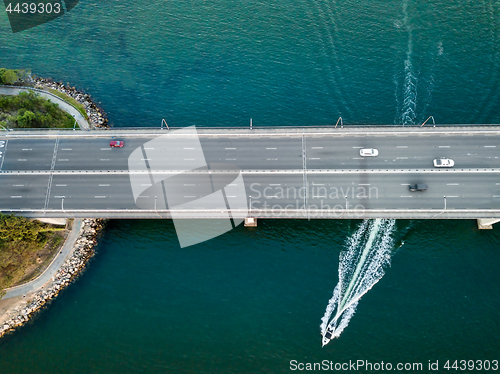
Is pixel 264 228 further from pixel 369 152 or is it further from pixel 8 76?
pixel 8 76

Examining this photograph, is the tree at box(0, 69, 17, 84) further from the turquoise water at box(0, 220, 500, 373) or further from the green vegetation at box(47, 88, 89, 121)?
the turquoise water at box(0, 220, 500, 373)

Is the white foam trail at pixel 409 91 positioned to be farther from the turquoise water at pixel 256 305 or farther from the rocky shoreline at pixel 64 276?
the rocky shoreline at pixel 64 276

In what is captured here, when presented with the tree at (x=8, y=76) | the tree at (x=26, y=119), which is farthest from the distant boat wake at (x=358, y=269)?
the tree at (x=8, y=76)

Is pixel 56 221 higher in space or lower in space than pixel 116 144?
lower

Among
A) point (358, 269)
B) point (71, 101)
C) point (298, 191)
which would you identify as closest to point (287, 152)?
point (298, 191)

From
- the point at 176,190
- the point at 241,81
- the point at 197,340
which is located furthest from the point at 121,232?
the point at 241,81

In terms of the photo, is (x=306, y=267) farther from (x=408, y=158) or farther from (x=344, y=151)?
(x=408, y=158)
